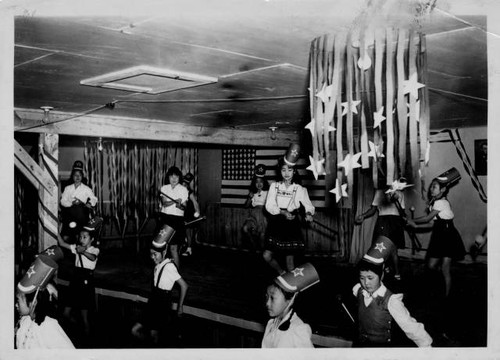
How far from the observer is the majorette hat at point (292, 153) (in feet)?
13.7

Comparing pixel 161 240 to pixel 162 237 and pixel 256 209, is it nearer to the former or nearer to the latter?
pixel 162 237

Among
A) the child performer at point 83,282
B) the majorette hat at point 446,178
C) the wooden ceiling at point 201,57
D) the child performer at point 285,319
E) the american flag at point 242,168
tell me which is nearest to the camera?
the wooden ceiling at point 201,57

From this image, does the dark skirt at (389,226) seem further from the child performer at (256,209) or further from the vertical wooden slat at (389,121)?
the vertical wooden slat at (389,121)

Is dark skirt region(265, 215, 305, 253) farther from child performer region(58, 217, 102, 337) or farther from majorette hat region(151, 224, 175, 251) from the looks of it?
child performer region(58, 217, 102, 337)

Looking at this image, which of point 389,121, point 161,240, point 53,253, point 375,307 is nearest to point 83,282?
point 161,240

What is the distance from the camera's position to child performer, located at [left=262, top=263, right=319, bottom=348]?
2865mm

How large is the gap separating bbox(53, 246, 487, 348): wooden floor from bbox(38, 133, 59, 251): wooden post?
83cm

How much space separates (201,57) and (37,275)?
1.69 m

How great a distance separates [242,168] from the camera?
9.70m

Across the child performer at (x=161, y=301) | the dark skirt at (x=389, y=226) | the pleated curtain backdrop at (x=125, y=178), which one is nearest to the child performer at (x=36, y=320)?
the child performer at (x=161, y=301)

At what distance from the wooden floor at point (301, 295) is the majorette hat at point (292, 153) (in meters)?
1.18

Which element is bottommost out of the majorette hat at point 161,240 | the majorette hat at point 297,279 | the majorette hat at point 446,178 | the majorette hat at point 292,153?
the majorette hat at point 161,240

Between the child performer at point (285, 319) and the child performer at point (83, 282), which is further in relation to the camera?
the child performer at point (83, 282)
